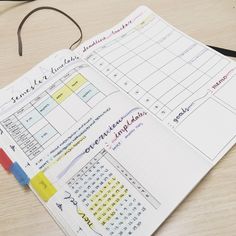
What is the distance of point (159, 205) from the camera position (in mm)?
439

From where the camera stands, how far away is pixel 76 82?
58 centimetres

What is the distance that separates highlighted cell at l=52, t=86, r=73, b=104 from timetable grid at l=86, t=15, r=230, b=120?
0.09 m

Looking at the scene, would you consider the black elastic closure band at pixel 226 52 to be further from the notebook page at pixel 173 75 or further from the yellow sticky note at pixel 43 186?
the yellow sticky note at pixel 43 186

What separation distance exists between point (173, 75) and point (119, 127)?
16 cm

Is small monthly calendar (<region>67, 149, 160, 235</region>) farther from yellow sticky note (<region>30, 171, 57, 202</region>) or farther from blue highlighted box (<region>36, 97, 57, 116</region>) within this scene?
blue highlighted box (<region>36, 97, 57, 116</region>)

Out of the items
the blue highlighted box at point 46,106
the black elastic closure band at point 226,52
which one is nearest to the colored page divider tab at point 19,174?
the blue highlighted box at point 46,106

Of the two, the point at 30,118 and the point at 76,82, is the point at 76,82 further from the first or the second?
the point at 30,118

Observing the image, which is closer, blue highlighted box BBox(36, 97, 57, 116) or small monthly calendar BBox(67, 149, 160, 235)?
small monthly calendar BBox(67, 149, 160, 235)

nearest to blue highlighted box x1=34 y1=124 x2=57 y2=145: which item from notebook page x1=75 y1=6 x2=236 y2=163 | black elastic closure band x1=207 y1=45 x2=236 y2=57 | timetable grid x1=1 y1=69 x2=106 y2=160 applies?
timetable grid x1=1 y1=69 x2=106 y2=160

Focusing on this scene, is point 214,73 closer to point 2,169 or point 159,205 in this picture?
point 159,205

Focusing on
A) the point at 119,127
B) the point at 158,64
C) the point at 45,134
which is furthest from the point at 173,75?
the point at 45,134

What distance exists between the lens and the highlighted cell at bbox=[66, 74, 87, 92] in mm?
576

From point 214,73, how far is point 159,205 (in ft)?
0.92

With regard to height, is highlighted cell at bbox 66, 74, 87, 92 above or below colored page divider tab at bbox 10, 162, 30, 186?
above
